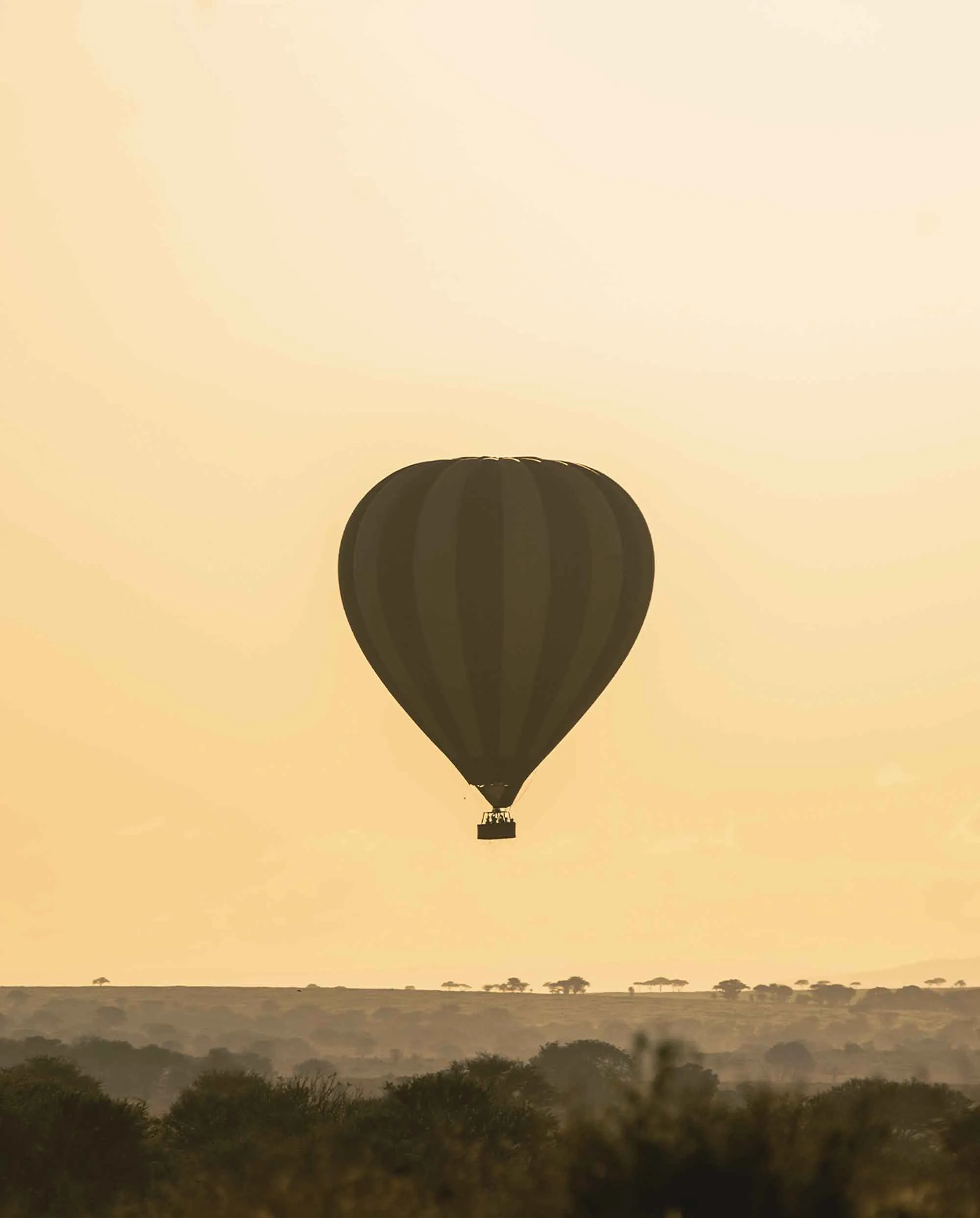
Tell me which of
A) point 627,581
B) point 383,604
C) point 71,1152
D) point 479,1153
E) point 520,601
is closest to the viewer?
point 479,1153

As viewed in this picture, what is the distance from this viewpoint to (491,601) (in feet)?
234

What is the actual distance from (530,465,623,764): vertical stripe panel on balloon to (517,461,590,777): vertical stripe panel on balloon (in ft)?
0.48

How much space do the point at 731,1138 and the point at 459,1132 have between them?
104 feet

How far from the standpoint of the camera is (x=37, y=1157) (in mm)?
62531

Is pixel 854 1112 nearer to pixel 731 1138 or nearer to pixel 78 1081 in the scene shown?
pixel 731 1138

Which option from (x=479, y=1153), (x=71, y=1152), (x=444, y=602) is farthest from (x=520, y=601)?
(x=71, y=1152)

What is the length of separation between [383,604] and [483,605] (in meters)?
2.65

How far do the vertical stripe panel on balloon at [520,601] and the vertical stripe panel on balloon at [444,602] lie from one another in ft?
3.18

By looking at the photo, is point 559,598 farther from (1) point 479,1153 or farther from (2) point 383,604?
(1) point 479,1153

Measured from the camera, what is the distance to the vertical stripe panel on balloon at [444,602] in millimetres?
71188

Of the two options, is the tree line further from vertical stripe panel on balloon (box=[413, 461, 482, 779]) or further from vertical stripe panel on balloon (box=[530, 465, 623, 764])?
vertical stripe panel on balloon (box=[530, 465, 623, 764])

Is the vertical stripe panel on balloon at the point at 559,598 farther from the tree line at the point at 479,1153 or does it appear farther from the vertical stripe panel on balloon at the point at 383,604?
the tree line at the point at 479,1153

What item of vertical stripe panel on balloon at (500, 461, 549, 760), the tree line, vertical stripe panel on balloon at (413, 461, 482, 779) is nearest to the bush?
the tree line

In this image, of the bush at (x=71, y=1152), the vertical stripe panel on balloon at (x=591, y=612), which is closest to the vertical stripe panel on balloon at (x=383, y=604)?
the vertical stripe panel on balloon at (x=591, y=612)
